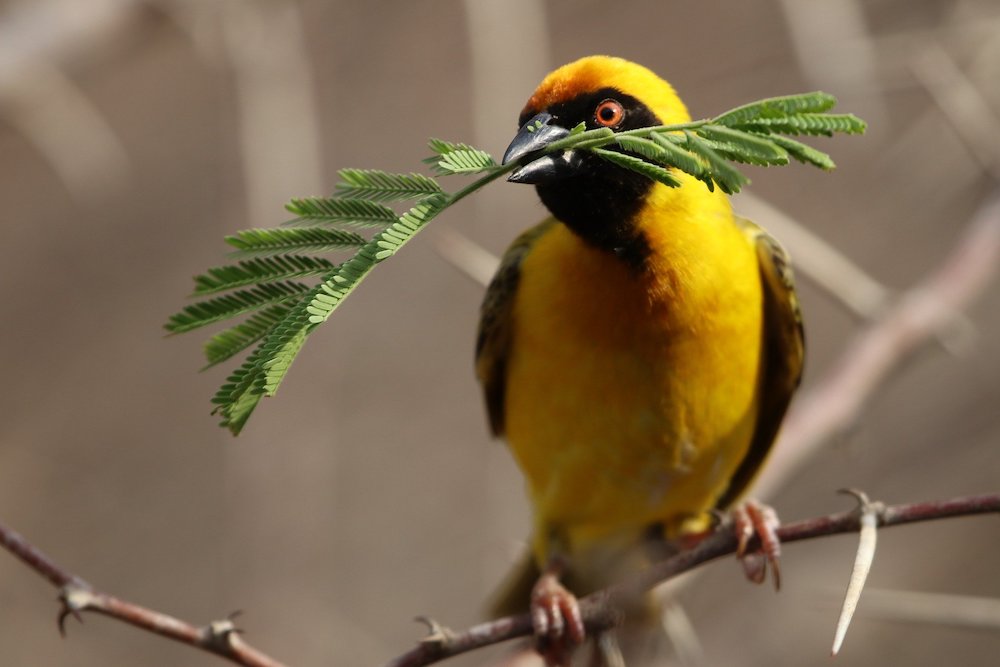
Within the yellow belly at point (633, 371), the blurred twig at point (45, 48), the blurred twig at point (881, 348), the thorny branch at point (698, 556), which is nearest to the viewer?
the thorny branch at point (698, 556)

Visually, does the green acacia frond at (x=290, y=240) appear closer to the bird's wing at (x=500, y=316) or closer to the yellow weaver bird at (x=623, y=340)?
the yellow weaver bird at (x=623, y=340)

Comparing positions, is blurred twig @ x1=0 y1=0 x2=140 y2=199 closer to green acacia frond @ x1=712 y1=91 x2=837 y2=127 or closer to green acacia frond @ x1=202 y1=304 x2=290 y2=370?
green acacia frond @ x1=202 y1=304 x2=290 y2=370

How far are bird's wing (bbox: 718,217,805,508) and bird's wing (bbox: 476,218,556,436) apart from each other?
2.25 ft

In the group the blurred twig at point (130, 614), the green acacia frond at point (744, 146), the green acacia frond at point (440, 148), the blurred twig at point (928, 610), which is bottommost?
the blurred twig at point (928, 610)

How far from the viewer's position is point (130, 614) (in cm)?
226

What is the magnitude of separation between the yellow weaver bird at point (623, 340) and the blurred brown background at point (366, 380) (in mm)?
1763

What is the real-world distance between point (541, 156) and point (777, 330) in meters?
1.50

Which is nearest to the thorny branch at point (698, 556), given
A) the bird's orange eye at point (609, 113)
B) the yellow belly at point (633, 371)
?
the yellow belly at point (633, 371)

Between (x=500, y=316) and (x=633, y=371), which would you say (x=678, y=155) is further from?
(x=500, y=316)

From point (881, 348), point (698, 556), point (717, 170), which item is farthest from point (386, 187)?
point (881, 348)

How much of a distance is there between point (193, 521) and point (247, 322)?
6.34 m

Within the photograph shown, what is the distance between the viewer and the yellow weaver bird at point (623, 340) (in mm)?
3285

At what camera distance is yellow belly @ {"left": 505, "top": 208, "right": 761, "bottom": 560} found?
134 inches

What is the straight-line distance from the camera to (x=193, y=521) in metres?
8.02
